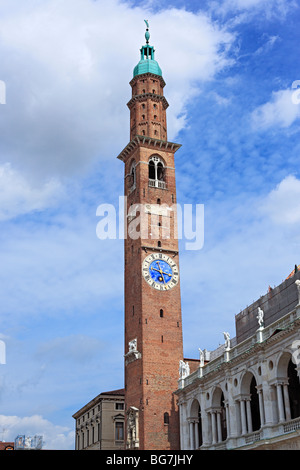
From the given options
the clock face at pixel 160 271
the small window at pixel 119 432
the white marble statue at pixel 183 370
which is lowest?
the small window at pixel 119 432

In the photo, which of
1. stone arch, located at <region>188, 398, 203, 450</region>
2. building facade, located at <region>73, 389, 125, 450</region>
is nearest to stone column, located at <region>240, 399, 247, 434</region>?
stone arch, located at <region>188, 398, 203, 450</region>

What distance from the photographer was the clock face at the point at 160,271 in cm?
6347

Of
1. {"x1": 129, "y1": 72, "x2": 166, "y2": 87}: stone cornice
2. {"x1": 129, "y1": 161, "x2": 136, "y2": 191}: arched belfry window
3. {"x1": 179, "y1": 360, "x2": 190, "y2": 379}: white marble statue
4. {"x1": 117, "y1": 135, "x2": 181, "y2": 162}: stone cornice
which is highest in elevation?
{"x1": 129, "y1": 72, "x2": 166, "y2": 87}: stone cornice

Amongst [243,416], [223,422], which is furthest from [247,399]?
[223,422]

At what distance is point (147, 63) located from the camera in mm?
77188

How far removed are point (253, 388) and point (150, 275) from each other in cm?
1951

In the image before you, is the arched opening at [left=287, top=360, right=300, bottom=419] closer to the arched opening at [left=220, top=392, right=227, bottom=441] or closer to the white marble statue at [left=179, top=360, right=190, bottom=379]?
the arched opening at [left=220, top=392, right=227, bottom=441]

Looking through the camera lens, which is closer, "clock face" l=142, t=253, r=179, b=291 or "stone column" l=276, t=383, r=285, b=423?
"stone column" l=276, t=383, r=285, b=423

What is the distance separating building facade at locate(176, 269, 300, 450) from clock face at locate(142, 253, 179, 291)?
926 cm

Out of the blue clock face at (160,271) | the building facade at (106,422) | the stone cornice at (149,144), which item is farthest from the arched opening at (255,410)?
the stone cornice at (149,144)

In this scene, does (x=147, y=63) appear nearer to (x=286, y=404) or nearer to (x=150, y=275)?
(x=150, y=275)

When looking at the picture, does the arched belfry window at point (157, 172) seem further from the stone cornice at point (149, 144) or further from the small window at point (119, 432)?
the small window at point (119, 432)

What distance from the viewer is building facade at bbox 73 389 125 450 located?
74.7 meters
